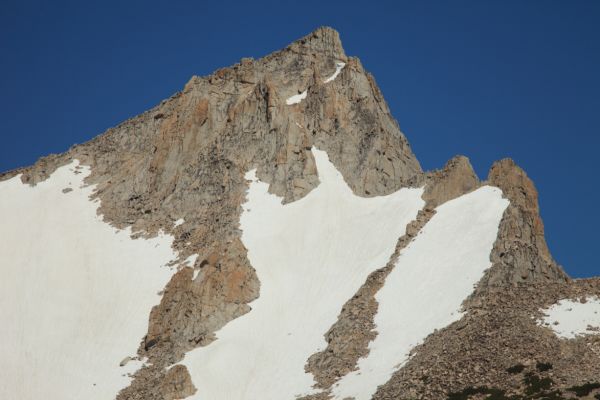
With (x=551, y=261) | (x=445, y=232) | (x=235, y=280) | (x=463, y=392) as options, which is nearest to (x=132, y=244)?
(x=235, y=280)

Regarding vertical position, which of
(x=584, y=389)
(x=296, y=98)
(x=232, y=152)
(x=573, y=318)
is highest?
(x=296, y=98)

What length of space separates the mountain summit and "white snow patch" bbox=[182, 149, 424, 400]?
0.21 metres

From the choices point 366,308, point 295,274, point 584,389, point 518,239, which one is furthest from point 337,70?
point 584,389

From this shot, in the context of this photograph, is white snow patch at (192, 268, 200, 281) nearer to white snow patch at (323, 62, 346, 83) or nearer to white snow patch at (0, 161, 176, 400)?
white snow patch at (0, 161, 176, 400)

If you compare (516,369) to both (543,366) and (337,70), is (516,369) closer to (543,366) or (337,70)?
(543,366)

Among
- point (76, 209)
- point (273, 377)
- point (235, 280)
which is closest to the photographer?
point (273, 377)

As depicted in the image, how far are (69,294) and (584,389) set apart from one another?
57.4m

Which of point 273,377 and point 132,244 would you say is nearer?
point 273,377

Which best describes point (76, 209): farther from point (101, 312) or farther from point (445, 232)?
point (445, 232)

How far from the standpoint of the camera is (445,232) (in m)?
89.1

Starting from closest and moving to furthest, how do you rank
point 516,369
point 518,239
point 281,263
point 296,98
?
1. point 516,369
2. point 518,239
3. point 281,263
4. point 296,98

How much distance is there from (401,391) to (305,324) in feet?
68.0

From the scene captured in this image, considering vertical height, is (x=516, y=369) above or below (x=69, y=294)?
below

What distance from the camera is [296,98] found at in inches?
Answer: 4828
